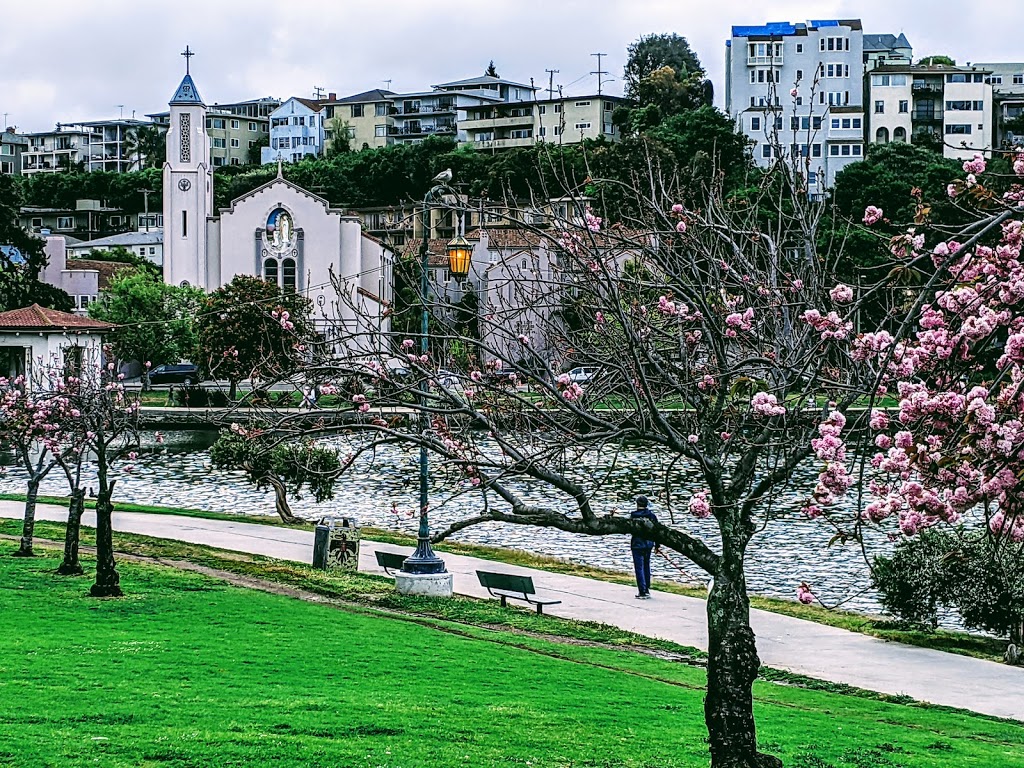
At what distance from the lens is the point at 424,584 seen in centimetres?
2211

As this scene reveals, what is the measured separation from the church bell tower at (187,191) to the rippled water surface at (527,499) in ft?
131

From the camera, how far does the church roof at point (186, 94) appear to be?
102812mm

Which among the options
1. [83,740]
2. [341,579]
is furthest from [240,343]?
[83,740]

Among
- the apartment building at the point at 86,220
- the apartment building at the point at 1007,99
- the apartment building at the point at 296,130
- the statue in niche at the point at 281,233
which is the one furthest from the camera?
the apartment building at the point at 296,130

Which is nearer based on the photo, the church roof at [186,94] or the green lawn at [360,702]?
the green lawn at [360,702]

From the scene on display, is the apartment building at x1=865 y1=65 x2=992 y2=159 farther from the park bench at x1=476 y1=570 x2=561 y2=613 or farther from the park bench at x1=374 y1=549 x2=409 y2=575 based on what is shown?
the park bench at x1=476 y1=570 x2=561 y2=613

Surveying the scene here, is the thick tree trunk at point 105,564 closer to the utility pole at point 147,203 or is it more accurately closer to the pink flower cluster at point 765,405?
the pink flower cluster at point 765,405

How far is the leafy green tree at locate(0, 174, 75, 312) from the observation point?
5781 cm

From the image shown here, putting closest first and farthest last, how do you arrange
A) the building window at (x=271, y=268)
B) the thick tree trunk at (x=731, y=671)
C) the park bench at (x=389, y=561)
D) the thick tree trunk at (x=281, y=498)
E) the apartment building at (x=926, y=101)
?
the thick tree trunk at (x=731, y=671) → the park bench at (x=389, y=561) → the thick tree trunk at (x=281, y=498) → the building window at (x=271, y=268) → the apartment building at (x=926, y=101)

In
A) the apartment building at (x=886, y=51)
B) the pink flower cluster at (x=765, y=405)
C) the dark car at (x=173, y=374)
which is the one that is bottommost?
the pink flower cluster at (x=765, y=405)

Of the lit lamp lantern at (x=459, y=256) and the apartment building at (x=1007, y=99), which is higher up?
the apartment building at (x=1007, y=99)

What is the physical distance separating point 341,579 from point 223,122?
6423 inches

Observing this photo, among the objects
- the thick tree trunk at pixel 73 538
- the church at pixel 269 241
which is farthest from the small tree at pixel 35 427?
the church at pixel 269 241

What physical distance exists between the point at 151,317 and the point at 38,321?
27618mm
